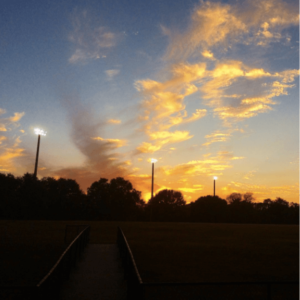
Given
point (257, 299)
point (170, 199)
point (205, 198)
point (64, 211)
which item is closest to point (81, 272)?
point (257, 299)

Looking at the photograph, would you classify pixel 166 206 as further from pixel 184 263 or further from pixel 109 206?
pixel 184 263

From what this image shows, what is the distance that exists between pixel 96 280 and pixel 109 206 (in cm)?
6568

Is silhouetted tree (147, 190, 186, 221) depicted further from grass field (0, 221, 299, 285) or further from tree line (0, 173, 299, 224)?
grass field (0, 221, 299, 285)

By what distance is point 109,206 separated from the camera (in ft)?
243

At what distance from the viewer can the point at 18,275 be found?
10.8 meters

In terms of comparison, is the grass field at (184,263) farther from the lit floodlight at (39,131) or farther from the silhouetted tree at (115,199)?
the silhouetted tree at (115,199)

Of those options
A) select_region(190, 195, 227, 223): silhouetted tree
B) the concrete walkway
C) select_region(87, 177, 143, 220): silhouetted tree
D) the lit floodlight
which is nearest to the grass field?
the concrete walkway

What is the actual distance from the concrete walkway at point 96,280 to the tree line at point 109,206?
50715 millimetres

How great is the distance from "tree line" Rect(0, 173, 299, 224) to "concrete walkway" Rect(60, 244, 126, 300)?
50.7 meters

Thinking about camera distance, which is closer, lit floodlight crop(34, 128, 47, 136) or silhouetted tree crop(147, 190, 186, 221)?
lit floodlight crop(34, 128, 47, 136)

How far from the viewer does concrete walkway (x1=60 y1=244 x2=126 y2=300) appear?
25.8ft

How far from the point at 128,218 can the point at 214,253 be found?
53.5m

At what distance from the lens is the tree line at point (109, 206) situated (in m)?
60.8

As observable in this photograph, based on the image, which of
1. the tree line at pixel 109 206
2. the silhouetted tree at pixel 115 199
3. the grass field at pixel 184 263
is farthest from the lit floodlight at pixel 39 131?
the grass field at pixel 184 263
